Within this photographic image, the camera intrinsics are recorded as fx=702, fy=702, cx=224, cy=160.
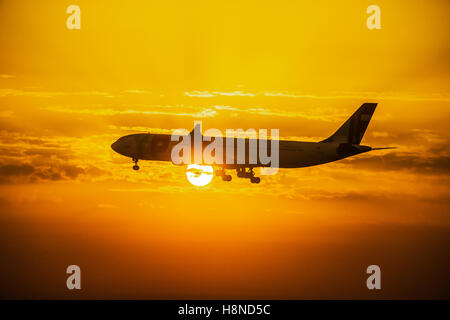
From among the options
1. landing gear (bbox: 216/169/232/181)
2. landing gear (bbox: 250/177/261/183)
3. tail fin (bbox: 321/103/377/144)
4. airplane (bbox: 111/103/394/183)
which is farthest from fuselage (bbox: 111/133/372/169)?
landing gear (bbox: 250/177/261/183)

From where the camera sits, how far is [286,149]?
116 meters

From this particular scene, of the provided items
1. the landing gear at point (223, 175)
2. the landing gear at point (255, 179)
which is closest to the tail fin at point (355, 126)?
→ the landing gear at point (255, 179)

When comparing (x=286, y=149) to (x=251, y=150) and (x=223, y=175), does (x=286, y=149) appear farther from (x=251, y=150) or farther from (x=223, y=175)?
(x=223, y=175)

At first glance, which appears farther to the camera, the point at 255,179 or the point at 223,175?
the point at 255,179

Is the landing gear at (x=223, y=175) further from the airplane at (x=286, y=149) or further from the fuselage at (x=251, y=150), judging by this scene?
the fuselage at (x=251, y=150)

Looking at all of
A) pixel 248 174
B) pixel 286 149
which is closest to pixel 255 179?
pixel 248 174

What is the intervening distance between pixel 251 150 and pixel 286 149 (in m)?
6.11

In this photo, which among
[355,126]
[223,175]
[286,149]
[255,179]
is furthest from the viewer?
[355,126]

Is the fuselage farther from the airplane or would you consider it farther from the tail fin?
the tail fin

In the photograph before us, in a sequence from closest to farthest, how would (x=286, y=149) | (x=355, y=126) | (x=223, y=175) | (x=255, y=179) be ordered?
(x=286, y=149) < (x=223, y=175) < (x=255, y=179) < (x=355, y=126)
